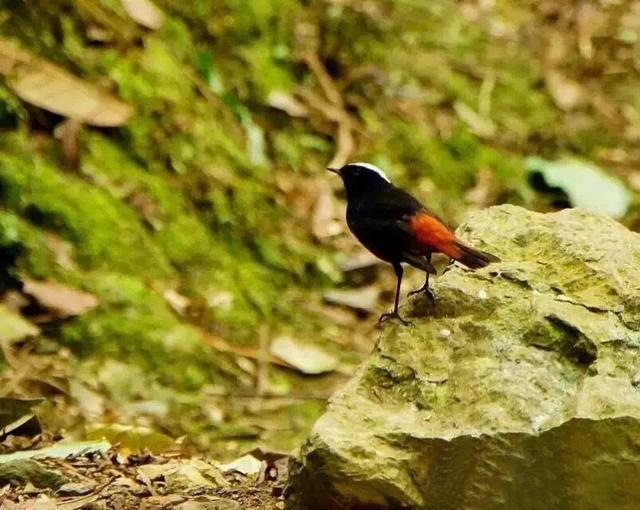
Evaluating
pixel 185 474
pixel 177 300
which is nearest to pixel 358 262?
pixel 177 300

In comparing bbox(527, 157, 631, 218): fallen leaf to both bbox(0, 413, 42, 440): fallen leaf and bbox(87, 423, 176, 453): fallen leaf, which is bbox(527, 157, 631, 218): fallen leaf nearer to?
bbox(87, 423, 176, 453): fallen leaf

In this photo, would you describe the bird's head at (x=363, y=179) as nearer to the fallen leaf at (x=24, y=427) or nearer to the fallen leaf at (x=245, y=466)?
the fallen leaf at (x=245, y=466)

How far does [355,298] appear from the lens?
19.5ft

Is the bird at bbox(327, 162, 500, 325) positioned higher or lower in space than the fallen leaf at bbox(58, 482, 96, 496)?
higher

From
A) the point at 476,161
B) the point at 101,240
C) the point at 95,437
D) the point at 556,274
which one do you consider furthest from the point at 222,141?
the point at 556,274

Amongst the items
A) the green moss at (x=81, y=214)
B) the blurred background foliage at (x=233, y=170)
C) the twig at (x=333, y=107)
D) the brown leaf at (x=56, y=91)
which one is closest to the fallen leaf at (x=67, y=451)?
the blurred background foliage at (x=233, y=170)

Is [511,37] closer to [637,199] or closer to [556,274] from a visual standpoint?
[637,199]

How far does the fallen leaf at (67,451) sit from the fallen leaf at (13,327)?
0.99 meters

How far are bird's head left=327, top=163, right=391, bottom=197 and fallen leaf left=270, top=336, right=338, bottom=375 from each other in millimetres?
2044

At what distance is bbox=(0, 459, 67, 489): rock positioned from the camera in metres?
3.30

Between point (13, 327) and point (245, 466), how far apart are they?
1447 millimetres

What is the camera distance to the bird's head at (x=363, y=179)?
334cm

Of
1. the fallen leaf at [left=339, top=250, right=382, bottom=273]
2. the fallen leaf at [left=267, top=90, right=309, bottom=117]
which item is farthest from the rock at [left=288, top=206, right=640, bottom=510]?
the fallen leaf at [left=267, top=90, right=309, bottom=117]

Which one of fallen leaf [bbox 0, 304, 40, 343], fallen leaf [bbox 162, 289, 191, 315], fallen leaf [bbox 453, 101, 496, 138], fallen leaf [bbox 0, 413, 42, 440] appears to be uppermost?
fallen leaf [bbox 453, 101, 496, 138]
